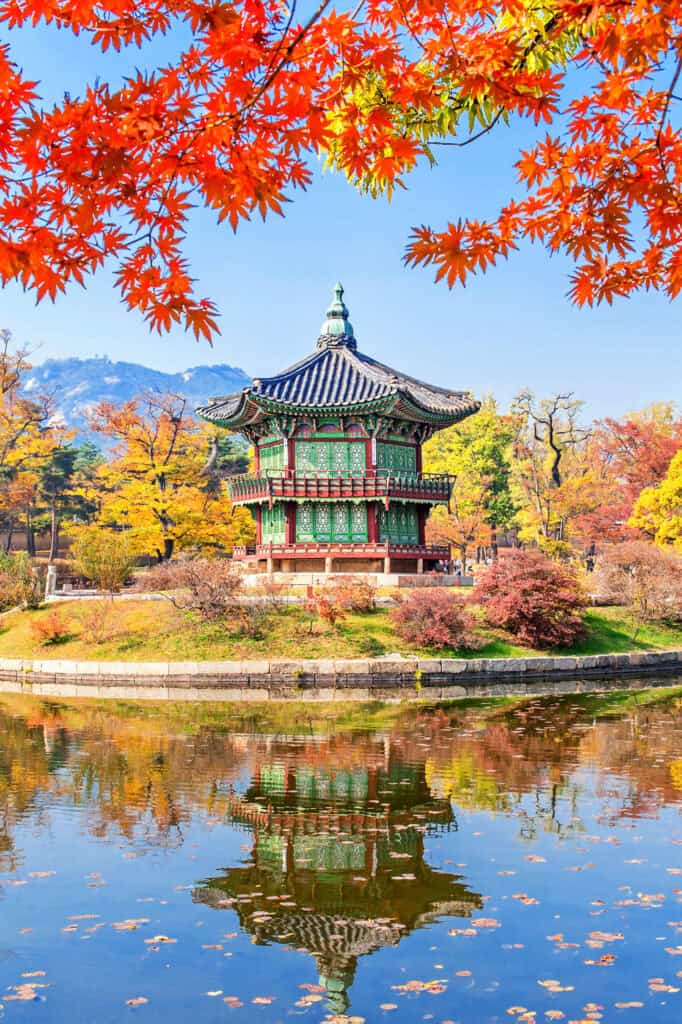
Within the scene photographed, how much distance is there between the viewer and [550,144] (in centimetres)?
505

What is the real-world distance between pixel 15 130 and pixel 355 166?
2.13 m

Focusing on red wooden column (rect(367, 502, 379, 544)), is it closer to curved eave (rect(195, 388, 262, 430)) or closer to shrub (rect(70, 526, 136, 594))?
curved eave (rect(195, 388, 262, 430))

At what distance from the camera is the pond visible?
571cm

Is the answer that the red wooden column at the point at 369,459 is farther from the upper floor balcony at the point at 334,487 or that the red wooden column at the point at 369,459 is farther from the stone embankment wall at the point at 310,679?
the stone embankment wall at the point at 310,679

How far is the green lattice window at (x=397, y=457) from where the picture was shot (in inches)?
1437

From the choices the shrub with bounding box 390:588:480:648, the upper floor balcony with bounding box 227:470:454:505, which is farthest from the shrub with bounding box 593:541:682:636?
the upper floor balcony with bounding box 227:470:454:505

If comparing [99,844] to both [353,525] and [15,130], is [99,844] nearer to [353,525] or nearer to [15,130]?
[15,130]

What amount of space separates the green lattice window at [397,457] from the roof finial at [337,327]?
6131mm

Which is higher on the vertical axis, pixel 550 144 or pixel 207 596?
pixel 550 144

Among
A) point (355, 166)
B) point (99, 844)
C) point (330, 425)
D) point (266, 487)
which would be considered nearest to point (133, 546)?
point (266, 487)

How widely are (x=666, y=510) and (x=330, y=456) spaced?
14801 mm

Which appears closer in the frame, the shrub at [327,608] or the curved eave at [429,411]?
the shrub at [327,608]

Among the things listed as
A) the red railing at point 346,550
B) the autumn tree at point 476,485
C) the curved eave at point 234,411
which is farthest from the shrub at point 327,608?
the autumn tree at point 476,485

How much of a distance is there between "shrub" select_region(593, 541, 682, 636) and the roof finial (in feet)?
49.5
